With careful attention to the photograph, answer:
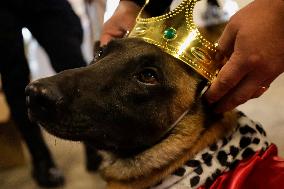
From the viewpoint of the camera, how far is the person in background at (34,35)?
1638 mm

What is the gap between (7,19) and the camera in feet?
5.35

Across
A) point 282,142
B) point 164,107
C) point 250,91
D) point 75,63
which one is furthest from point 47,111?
point 282,142

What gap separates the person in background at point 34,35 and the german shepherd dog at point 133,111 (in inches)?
19.7

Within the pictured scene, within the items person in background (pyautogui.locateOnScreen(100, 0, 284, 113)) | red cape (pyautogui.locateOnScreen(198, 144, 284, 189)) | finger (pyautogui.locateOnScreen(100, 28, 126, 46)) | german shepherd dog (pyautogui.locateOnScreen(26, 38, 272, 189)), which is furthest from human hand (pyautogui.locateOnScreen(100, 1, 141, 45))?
red cape (pyautogui.locateOnScreen(198, 144, 284, 189))

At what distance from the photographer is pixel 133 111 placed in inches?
42.8

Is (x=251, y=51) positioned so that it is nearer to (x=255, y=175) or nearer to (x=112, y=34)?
(x=255, y=175)

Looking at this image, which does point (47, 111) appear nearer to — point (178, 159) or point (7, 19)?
point (178, 159)

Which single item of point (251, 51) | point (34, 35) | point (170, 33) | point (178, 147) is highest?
point (251, 51)

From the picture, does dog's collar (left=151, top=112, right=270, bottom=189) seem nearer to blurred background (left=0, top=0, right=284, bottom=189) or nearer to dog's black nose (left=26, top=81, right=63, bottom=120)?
dog's black nose (left=26, top=81, right=63, bottom=120)

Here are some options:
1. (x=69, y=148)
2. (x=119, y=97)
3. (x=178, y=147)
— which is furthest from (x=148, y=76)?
(x=69, y=148)

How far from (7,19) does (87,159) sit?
0.73 m

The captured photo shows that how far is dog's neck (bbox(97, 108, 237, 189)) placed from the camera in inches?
45.8

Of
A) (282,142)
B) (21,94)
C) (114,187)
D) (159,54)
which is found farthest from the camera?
(282,142)

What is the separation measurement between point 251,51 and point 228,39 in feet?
0.32
